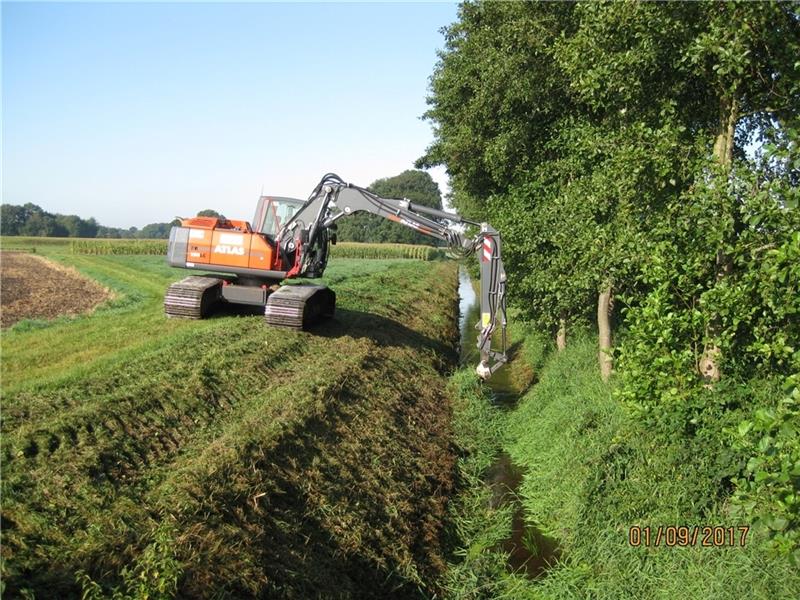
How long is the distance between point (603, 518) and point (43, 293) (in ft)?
73.3

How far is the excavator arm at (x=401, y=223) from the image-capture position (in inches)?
488

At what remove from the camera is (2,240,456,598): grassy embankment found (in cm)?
616

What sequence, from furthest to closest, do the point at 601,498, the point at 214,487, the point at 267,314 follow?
the point at 267,314
the point at 601,498
the point at 214,487

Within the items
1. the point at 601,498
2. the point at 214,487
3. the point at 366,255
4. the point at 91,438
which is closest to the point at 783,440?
the point at 601,498

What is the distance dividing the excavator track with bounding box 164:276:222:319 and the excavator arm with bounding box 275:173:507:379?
2.14 m

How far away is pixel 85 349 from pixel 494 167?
1051cm

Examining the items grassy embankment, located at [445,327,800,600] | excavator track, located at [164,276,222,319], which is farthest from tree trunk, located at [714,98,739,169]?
excavator track, located at [164,276,222,319]

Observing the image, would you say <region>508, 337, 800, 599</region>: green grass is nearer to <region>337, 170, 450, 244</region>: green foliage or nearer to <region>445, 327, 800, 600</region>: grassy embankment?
<region>445, 327, 800, 600</region>: grassy embankment

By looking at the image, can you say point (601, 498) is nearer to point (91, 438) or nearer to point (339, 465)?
point (339, 465)

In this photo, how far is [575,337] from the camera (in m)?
16.9

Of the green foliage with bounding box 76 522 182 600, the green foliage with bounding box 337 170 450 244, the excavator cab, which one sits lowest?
the green foliage with bounding box 76 522 182 600

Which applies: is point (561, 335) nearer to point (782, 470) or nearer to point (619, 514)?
point (619, 514)

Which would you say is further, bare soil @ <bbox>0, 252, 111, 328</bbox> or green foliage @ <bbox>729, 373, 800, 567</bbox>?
bare soil @ <bbox>0, 252, 111, 328</bbox>
